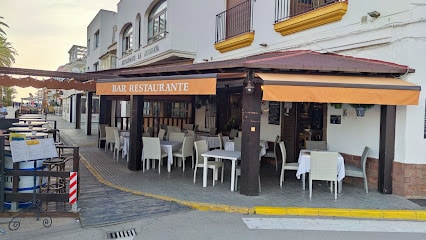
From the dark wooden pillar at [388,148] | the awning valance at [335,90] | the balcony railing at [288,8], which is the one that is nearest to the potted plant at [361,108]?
the dark wooden pillar at [388,148]

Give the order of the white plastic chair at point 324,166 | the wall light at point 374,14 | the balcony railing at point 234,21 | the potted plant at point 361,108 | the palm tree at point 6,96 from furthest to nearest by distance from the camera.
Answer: the palm tree at point 6,96 < the balcony railing at point 234,21 < the potted plant at point 361,108 < the wall light at point 374,14 < the white plastic chair at point 324,166

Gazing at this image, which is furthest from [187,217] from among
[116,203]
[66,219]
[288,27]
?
[288,27]

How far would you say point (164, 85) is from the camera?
8.21m

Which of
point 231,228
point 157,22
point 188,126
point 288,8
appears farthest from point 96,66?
point 231,228

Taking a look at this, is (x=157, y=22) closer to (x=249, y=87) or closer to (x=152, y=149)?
(x=152, y=149)

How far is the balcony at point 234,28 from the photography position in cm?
1238

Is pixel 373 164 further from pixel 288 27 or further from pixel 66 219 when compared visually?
pixel 66 219

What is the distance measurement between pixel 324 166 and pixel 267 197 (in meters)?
1.45

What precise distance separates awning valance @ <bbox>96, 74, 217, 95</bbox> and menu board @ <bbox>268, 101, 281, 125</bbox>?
4.95 m

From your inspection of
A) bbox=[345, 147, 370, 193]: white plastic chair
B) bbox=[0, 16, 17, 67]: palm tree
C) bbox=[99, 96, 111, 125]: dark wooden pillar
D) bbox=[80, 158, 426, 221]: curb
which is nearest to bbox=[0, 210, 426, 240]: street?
bbox=[80, 158, 426, 221]: curb

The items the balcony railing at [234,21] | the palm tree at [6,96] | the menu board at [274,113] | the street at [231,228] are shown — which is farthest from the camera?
the palm tree at [6,96]

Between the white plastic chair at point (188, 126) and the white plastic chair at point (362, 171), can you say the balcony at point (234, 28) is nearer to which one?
the white plastic chair at point (188, 126)

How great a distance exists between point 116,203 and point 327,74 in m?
5.37

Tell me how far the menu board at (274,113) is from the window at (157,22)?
622cm
